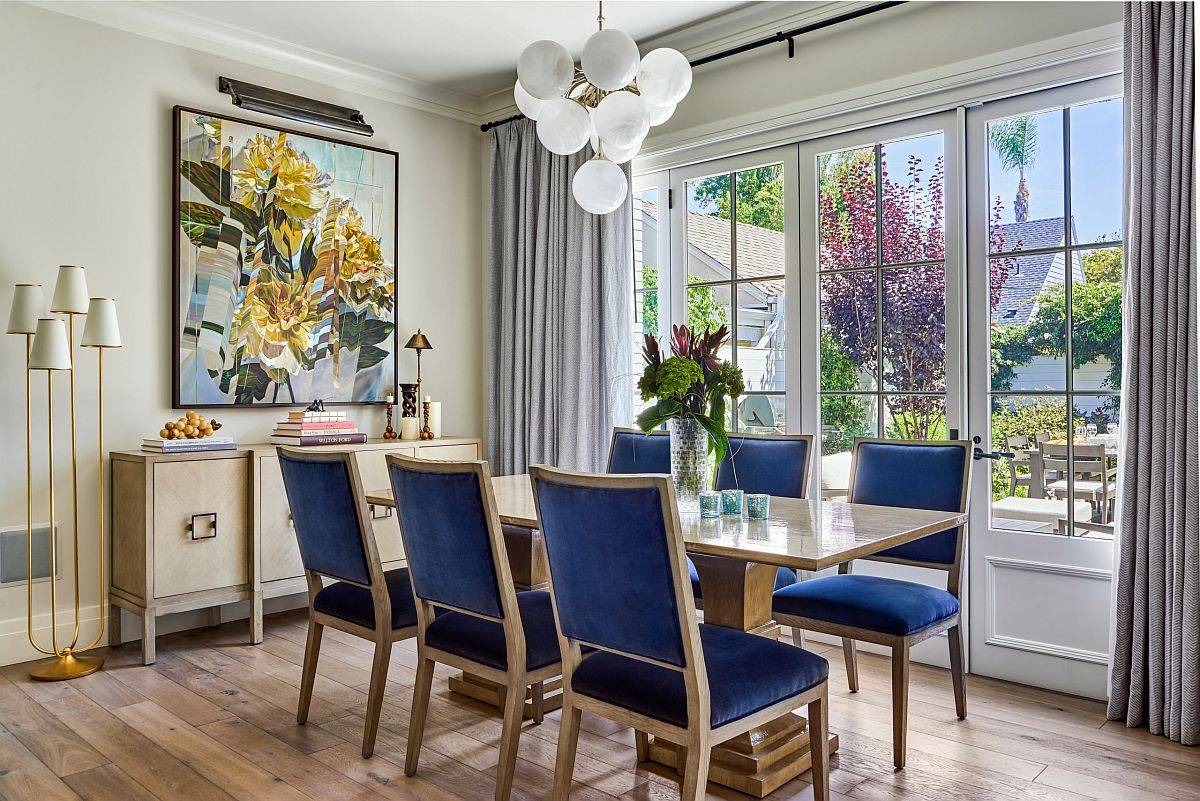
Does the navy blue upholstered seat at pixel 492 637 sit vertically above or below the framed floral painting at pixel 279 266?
below

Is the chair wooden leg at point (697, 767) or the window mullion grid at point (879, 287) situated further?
the window mullion grid at point (879, 287)

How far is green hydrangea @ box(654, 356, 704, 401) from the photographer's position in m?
2.44

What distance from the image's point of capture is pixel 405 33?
4102mm

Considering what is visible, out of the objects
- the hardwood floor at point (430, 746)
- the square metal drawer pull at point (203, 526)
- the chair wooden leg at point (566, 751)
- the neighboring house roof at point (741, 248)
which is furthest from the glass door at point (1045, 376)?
the square metal drawer pull at point (203, 526)

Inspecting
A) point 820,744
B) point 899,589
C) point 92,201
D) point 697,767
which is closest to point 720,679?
point 697,767

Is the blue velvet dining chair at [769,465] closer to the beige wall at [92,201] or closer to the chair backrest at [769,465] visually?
the chair backrest at [769,465]

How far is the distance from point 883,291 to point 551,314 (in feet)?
5.90

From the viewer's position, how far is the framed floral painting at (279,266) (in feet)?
13.0

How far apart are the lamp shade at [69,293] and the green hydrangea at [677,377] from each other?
2.38 metres

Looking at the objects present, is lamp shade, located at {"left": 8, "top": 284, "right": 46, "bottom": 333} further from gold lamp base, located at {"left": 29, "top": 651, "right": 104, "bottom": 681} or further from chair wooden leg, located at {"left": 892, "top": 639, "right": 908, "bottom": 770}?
chair wooden leg, located at {"left": 892, "top": 639, "right": 908, "bottom": 770}

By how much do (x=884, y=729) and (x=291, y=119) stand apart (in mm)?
3814

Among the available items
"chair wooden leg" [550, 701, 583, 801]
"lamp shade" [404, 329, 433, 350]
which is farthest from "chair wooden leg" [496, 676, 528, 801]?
"lamp shade" [404, 329, 433, 350]

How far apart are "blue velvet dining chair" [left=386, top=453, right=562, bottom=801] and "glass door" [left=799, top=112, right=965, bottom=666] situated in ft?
5.98

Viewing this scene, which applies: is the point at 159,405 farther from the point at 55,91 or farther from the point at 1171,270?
the point at 1171,270
